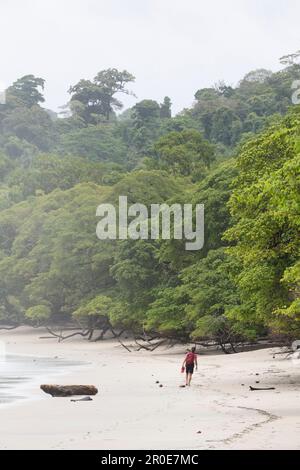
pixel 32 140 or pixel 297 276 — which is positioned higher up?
pixel 32 140

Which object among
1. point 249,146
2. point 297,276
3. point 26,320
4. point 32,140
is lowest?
point 26,320

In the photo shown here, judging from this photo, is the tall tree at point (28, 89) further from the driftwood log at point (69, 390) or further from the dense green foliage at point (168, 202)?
the driftwood log at point (69, 390)

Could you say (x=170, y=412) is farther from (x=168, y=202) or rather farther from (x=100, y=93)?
(x=100, y=93)

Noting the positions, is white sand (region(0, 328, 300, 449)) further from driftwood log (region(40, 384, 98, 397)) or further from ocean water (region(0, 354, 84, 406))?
ocean water (region(0, 354, 84, 406))

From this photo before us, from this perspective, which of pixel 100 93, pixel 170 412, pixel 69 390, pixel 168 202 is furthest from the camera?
pixel 100 93

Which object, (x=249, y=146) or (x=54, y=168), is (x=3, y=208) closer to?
(x=54, y=168)

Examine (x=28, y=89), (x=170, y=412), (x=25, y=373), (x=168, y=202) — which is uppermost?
(x=28, y=89)

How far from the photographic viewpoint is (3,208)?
88.6m

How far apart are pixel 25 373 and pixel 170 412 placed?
1756 centimetres

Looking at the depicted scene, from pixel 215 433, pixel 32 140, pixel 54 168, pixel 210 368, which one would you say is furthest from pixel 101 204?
pixel 32 140

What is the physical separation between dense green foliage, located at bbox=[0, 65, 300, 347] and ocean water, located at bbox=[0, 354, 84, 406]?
19.9 ft

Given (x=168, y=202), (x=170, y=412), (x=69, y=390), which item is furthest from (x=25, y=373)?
(x=168, y=202)

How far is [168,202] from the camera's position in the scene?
50.9 meters
